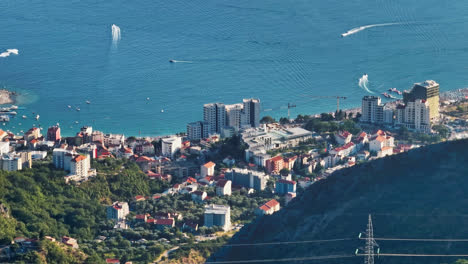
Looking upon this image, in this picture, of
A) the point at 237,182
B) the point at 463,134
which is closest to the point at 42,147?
the point at 237,182

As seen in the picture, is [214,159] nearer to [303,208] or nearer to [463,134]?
[463,134]

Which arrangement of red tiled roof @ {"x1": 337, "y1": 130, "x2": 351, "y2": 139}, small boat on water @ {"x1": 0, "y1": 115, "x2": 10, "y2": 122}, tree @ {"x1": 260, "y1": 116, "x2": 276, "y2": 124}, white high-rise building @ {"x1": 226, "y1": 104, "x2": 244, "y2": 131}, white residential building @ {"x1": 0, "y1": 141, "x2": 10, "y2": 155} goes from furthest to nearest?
small boat on water @ {"x1": 0, "y1": 115, "x2": 10, "y2": 122} < tree @ {"x1": 260, "y1": 116, "x2": 276, "y2": 124} < white high-rise building @ {"x1": 226, "y1": 104, "x2": 244, "y2": 131} < red tiled roof @ {"x1": 337, "y1": 130, "x2": 351, "y2": 139} < white residential building @ {"x1": 0, "y1": 141, "x2": 10, "y2": 155}

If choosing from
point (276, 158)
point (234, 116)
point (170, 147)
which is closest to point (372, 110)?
point (234, 116)

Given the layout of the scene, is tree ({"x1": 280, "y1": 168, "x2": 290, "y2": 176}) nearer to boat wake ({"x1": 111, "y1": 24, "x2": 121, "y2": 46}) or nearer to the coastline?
the coastline

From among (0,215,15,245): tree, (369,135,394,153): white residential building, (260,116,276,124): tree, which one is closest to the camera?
(0,215,15,245): tree

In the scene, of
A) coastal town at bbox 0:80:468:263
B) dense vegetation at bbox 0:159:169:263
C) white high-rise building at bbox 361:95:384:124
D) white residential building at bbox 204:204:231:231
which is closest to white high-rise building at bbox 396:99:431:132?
coastal town at bbox 0:80:468:263

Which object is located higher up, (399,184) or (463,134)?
(463,134)
